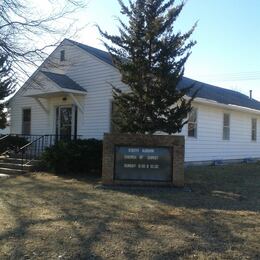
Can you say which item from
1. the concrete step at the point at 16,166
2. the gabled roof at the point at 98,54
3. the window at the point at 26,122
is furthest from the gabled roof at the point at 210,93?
the window at the point at 26,122

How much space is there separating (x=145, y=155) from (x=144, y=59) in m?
3.59

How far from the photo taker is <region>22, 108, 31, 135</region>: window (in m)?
22.8

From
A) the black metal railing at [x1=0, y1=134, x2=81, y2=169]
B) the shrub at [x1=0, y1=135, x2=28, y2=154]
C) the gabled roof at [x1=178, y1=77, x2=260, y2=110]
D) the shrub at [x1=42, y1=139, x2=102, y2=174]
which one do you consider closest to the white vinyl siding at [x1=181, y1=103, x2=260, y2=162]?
the gabled roof at [x1=178, y1=77, x2=260, y2=110]

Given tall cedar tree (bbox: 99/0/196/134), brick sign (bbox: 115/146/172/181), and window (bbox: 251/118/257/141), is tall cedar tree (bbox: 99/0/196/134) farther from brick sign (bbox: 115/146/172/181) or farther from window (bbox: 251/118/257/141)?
window (bbox: 251/118/257/141)

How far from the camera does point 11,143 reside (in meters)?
20.7

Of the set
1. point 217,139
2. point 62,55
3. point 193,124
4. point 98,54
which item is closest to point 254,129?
point 217,139

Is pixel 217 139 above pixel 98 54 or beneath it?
beneath

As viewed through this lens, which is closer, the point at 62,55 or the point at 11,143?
the point at 11,143

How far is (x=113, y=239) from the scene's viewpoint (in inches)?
287

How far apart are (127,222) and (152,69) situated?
757cm

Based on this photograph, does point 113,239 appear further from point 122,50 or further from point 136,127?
point 122,50

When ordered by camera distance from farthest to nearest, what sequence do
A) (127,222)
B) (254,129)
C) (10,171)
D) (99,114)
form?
(254,129) < (99,114) < (10,171) < (127,222)

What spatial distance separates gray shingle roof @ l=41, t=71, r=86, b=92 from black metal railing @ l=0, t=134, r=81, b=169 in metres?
2.09

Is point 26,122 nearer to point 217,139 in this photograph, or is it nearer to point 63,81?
point 63,81
